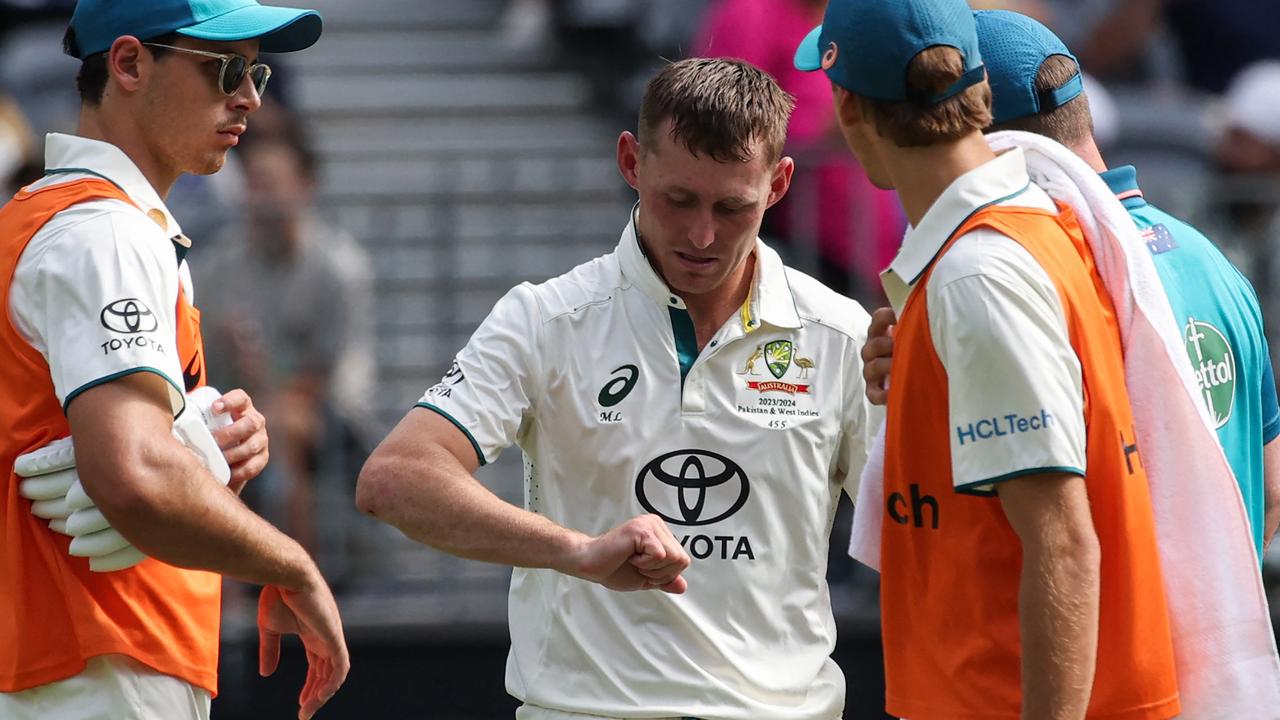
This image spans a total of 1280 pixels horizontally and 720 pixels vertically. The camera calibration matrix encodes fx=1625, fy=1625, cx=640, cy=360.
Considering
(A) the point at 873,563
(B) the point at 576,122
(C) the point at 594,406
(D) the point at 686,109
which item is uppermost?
(B) the point at 576,122

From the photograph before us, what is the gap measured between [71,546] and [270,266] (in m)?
4.11

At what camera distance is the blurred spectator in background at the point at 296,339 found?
22.6ft

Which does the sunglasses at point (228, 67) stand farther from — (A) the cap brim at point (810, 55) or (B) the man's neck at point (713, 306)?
(A) the cap brim at point (810, 55)

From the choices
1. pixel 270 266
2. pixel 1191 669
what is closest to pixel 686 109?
pixel 1191 669

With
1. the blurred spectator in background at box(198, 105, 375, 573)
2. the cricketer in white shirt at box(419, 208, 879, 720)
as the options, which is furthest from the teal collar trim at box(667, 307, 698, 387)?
the blurred spectator in background at box(198, 105, 375, 573)

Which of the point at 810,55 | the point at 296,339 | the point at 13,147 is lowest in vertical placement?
the point at 296,339

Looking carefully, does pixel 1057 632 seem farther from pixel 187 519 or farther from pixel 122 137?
pixel 122 137

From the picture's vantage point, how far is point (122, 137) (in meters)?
3.37

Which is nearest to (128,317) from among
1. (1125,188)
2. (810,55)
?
→ (810,55)

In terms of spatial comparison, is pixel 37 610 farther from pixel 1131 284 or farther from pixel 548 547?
pixel 1131 284

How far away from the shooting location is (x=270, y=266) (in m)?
7.05

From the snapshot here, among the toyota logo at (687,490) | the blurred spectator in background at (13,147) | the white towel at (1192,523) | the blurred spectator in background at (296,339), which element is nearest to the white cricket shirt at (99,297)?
the toyota logo at (687,490)

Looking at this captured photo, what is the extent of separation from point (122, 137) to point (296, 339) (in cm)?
376

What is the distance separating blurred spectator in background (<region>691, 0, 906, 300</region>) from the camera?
683 centimetres
